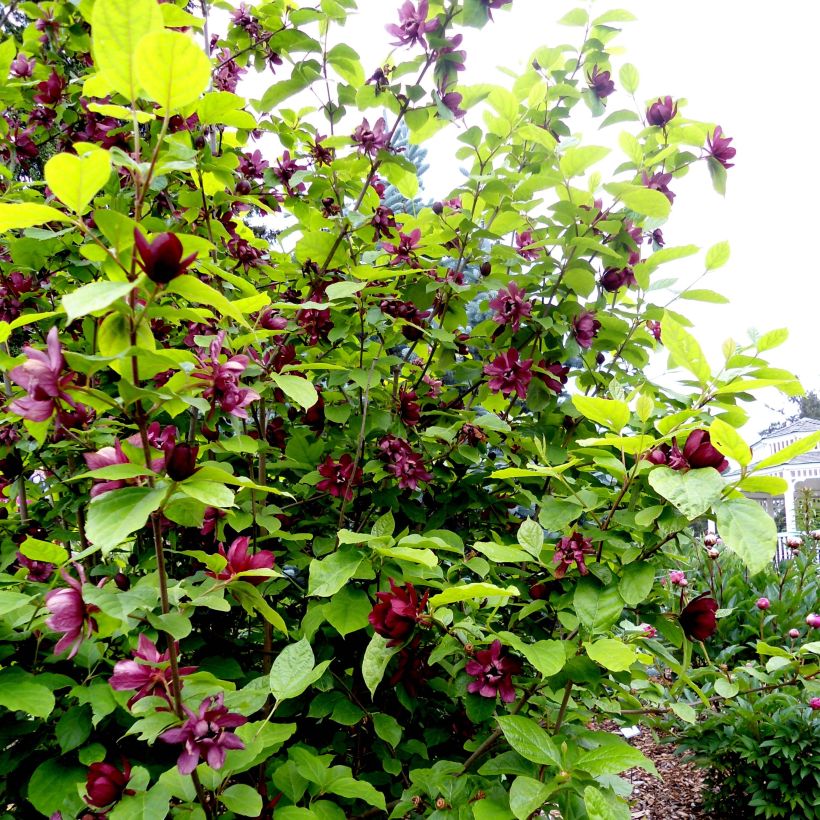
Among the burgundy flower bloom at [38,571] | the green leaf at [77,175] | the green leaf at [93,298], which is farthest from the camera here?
the burgundy flower bloom at [38,571]

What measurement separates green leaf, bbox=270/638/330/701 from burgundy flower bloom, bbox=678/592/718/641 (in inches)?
26.6

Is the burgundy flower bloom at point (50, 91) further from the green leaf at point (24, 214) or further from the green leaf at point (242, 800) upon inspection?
the green leaf at point (242, 800)

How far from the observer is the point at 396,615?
1110 millimetres

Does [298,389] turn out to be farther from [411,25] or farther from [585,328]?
[411,25]

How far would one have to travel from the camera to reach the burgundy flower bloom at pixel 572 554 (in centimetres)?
116

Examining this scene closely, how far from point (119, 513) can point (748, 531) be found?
77 cm

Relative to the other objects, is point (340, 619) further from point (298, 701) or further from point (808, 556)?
point (808, 556)

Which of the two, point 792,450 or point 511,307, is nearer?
point 792,450

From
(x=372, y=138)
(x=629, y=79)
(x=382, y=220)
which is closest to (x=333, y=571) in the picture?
(x=382, y=220)

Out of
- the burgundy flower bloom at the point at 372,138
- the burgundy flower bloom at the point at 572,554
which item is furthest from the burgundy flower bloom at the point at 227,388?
the burgundy flower bloom at the point at 372,138

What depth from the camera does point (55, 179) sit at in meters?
0.71

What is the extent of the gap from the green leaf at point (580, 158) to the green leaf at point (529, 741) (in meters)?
1.18

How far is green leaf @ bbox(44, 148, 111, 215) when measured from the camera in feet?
2.33

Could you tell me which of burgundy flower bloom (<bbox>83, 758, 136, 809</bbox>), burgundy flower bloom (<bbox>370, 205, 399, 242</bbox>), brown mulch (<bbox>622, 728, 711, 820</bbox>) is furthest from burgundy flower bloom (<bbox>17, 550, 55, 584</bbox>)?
brown mulch (<bbox>622, 728, 711, 820</bbox>)
